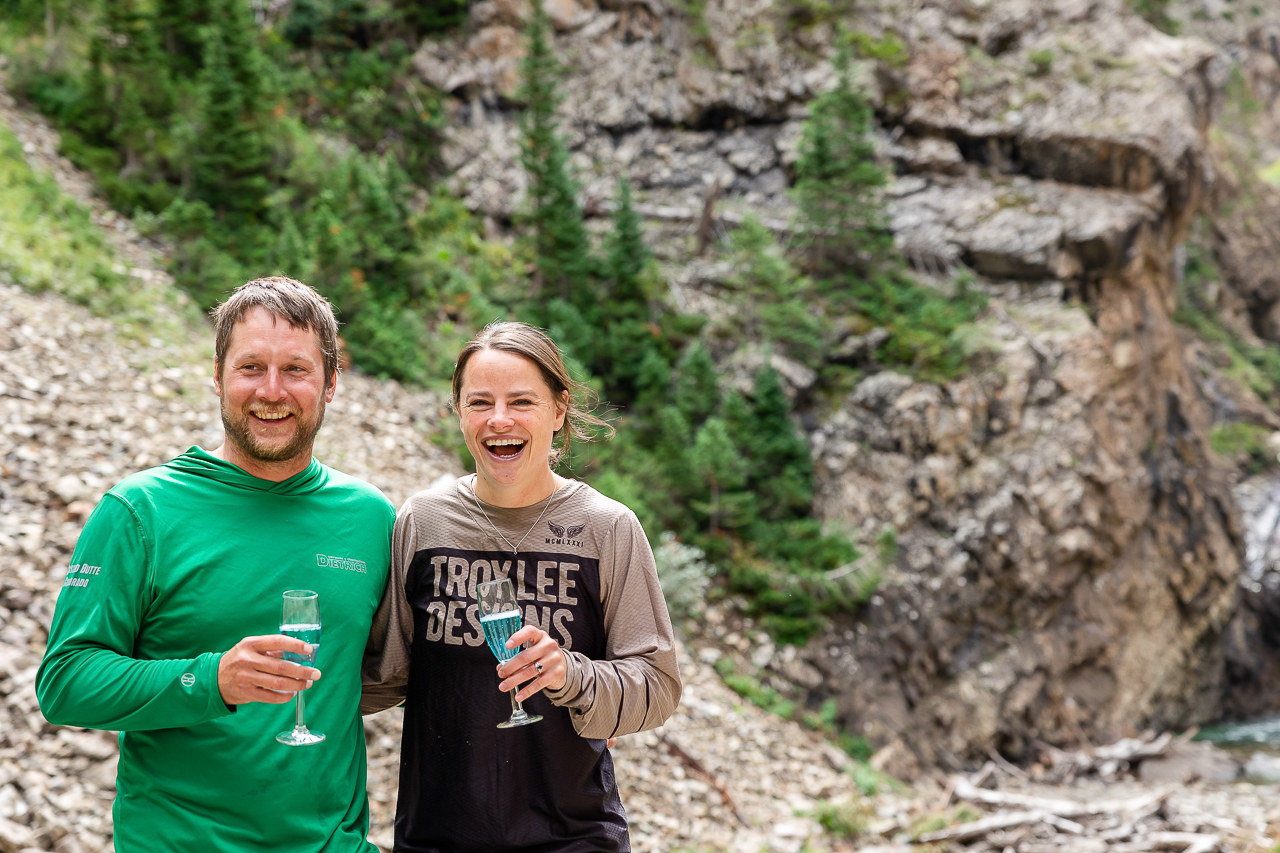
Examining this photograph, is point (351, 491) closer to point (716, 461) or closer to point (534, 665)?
point (534, 665)

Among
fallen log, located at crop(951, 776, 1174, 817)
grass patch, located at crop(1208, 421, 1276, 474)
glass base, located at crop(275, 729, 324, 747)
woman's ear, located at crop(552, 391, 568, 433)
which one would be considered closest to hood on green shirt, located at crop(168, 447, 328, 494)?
glass base, located at crop(275, 729, 324, 747)

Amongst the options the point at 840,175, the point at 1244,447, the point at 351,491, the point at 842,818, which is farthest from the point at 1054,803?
the point at 1244,447

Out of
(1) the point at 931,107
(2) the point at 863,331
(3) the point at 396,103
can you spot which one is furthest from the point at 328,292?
(1) the point at 931,107

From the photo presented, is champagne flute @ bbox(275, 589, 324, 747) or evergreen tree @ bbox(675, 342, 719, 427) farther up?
evergreen tree @ bbox(675, 342, 719, 427)

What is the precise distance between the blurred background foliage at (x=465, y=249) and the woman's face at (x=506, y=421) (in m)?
9.49

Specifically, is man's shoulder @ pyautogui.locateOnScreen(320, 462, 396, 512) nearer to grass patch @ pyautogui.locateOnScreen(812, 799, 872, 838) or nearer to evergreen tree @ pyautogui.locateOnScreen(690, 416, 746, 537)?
grass patch @ pyautogui.locateOnScreen(812, 799, 872, 838)

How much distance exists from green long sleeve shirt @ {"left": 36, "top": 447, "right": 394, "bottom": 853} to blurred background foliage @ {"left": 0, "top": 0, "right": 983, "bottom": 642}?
9.51 meters

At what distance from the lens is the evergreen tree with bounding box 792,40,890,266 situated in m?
17.8

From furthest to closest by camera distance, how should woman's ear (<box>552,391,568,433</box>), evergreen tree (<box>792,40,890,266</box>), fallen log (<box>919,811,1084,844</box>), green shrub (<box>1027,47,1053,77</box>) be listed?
green shrub (<box>1027,47,1053,77</box>), evergreen tree (<box>792,40,890,266</box>), fallen log (<box>919,811,1084,844</box>), woman's ear (<box>552,391,568,433</box>)

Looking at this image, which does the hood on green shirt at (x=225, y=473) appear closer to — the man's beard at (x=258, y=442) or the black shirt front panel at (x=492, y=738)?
the man's beard at (x=258, y=442)

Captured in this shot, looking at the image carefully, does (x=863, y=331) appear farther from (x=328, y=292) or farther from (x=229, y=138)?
(x=229, y=138)

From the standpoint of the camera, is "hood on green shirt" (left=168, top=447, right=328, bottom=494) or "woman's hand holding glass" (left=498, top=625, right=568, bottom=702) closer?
"woman's hand holding glass" (left=498, top=625, right=568, bottom=702)

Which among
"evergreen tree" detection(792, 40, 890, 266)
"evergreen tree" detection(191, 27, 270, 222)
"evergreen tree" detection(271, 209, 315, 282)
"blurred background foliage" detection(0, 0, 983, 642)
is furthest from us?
"evergreen tree" detection(792, 40, 890, 266)

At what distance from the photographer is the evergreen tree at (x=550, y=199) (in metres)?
16.8
